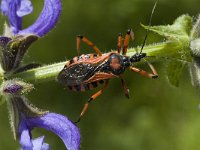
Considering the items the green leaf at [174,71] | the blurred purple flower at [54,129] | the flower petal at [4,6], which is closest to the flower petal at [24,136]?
the blurred purple flower at [54,129]

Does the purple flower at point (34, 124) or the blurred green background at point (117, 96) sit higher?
the purple flower at point (34, 124)

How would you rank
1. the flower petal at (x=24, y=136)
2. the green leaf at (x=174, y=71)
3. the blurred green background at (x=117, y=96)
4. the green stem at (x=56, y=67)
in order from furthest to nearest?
the blurred green background at (x=117, y=96)
the green leaf at (x=174, y=71)
the green stem at (x=56, y=67)
the flower petal at (x=24, y=136)

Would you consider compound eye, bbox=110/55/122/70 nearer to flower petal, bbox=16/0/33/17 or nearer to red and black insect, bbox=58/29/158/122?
red and black insect, bbox=58/29/158/122

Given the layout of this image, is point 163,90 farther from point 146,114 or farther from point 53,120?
point 53,120

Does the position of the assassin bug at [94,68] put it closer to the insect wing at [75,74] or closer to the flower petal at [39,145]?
the insect wing at [75,74]

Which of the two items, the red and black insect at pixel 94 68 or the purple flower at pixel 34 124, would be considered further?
the red and black insect at pixel 94 68

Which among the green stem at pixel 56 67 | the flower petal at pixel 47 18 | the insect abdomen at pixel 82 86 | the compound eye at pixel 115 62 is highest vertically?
the flower petal at pixel 47 18

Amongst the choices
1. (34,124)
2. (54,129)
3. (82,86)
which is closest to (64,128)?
(54,129)

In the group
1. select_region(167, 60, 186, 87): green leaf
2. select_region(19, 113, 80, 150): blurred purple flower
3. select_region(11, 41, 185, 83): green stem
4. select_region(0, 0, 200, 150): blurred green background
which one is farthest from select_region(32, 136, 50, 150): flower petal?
select_region(0, 0, 200, 150): blurred green background

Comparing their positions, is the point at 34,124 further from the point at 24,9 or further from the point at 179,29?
the point at 179,29
